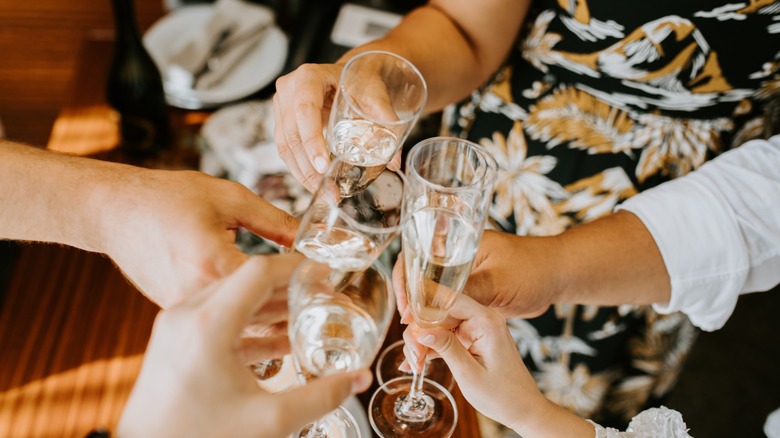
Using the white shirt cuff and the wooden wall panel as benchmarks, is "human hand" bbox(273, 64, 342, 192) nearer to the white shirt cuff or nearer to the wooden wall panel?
Result: the white shirt cuff

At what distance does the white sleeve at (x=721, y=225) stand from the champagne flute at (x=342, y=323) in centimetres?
69

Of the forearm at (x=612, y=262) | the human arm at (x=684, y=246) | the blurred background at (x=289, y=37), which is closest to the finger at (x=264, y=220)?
the human arm at (x=684, y=246)

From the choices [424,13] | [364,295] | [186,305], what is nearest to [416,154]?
[364,295]

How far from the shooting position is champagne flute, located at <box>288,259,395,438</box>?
0.84 metres

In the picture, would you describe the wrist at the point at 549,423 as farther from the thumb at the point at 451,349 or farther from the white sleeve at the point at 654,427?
the thumb at the point at 451,349

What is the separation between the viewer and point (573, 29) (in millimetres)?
1349

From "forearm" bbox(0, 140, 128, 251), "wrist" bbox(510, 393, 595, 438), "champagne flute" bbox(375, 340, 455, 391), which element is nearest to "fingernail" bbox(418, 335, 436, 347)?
"wrist" bbox(510, 393, 595, 438)

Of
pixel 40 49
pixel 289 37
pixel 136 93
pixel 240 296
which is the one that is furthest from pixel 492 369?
pixel 40 49

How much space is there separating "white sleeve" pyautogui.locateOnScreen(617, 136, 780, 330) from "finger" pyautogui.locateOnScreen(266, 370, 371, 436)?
2.63 ft

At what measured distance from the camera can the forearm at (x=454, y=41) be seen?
4.68 ft

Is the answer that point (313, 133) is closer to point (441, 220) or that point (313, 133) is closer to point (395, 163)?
point (395, 163)

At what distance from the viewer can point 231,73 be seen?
2.02 m

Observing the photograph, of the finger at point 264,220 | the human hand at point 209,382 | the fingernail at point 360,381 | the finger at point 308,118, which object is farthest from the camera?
the finger at point 308,118

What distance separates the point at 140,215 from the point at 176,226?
0.09 meters
